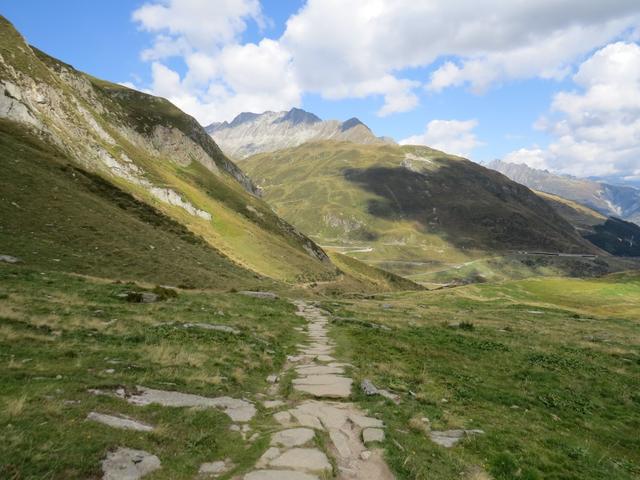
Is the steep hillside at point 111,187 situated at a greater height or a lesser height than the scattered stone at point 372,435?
greater

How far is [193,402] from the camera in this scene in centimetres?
1266

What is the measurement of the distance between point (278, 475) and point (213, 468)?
4.81 feet

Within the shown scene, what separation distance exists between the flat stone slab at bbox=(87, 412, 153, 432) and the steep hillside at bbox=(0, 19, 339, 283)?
32.0m

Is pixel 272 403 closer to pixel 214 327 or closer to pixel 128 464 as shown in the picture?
pixel 128 464

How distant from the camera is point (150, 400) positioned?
12.0 metres

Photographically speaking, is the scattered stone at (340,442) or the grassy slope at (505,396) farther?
A: the grassy slope at (505,396)

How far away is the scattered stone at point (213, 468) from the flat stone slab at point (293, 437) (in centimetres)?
164

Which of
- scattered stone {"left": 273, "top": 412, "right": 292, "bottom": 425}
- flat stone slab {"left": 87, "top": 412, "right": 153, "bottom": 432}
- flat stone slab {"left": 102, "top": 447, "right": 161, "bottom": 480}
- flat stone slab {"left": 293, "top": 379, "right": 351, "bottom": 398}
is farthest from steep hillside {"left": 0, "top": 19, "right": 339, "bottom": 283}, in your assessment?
flat stone slab {"left": 102, "top": 447, "right": 161, "bottom": 480}

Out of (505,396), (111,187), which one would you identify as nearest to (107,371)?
(505,396)

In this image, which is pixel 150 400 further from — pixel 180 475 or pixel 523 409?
pixel 523 409

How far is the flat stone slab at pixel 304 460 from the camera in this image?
9933 mm

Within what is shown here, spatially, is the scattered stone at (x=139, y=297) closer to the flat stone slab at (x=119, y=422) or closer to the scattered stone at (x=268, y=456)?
the flat stone slab at (x=119, y=422)

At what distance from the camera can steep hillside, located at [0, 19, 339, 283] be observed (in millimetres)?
44125

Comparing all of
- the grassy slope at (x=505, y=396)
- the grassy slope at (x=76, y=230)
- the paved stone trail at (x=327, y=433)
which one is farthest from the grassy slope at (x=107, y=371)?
the grassy slope at (x=76, y=230)
